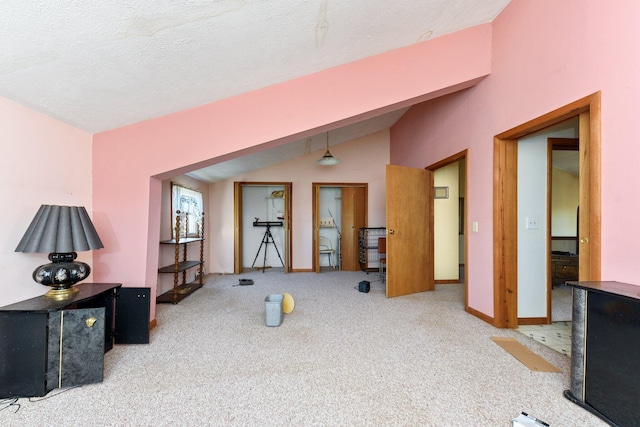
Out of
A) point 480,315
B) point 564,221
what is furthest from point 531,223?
point 564,221

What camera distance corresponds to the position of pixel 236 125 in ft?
8.50

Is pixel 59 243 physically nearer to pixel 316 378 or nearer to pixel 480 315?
pixel 316 378

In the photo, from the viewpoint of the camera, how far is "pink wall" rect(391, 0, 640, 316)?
5.32 ft

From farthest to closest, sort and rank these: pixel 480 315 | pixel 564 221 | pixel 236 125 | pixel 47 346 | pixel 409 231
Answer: pixel 564 221, pixel 409 231, pixel 480 315, pixel 236 125, pixel 47 346

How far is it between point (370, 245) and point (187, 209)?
140 inches

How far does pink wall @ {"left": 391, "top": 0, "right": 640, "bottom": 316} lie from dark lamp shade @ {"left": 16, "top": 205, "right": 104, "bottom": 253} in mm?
3464

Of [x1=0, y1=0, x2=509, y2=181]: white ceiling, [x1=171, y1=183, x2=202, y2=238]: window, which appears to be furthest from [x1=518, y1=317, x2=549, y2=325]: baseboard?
[x1=171, y1=183, x2=202, y2=238]: window

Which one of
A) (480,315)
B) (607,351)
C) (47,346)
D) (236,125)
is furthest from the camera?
(480,315)

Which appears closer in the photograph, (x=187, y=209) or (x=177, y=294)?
(x=177, y=294)

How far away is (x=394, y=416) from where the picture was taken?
1.49m

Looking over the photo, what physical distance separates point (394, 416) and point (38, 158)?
288 cm

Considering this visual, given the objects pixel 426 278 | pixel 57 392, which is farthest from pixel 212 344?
pixel 426 278

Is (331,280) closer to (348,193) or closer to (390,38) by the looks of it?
(348,193)

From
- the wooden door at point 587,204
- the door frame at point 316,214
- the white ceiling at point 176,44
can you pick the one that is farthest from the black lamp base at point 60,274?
the door frame at point 316,214
